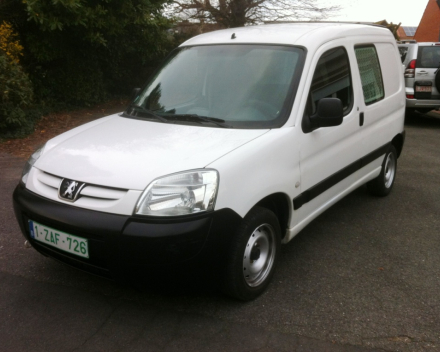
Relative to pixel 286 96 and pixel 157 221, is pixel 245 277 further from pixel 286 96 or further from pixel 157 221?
pixel 286 96

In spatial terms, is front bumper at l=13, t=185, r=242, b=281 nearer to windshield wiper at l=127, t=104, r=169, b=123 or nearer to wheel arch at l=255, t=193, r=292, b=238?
wheel arch at l=255, t=193, r=292, b=238

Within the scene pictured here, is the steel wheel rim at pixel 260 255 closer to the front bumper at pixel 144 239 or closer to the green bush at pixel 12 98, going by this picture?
the front bumper at pixel 144 239

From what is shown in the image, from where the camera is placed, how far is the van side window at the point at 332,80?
3.79 m

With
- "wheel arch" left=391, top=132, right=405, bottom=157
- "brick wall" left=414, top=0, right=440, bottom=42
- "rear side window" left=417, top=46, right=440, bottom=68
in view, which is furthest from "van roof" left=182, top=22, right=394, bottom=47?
"brick wall" left=414, top=0, right=440, bottom=42

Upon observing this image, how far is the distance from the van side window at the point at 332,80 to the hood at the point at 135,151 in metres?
0.72

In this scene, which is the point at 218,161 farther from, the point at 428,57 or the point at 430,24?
the point at 430,24

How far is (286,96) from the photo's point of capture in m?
3.58

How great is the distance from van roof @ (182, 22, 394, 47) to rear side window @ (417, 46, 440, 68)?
6.80 m

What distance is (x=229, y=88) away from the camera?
3773mm

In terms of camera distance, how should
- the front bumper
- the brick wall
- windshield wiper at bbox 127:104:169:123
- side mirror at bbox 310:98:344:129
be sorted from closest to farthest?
1. the front bumper
2. side mirror at bbox 310:98:344:129
3. windshield wiper at bbox 127:104:169:123
4. the brick wall

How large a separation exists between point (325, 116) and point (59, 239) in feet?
6.66

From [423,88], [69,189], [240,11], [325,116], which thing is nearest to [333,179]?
[325,116]

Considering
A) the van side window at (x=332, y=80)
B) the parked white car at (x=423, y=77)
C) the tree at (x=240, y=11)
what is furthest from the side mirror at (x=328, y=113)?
the tree at (x=240, y=11)

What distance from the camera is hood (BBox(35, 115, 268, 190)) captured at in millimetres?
2904
